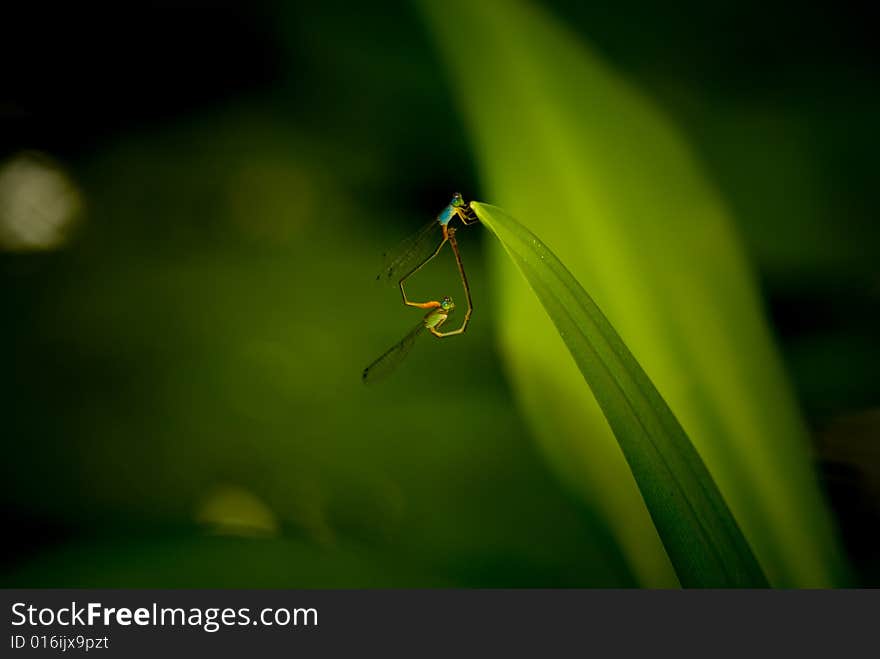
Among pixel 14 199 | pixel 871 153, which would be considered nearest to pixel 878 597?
pixel 871 153

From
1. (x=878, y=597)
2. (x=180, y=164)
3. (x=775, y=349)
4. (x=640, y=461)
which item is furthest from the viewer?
(x=180, y=164)

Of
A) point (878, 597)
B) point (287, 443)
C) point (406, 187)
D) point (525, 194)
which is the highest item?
point (406, 187)

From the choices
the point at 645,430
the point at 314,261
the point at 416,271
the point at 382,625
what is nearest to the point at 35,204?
the point at 314,261

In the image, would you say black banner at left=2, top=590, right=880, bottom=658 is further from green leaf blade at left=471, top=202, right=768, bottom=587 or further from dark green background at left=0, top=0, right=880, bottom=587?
green leaf blade at left=471, top=202, right=768, bottom=587

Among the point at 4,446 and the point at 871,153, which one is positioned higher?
the point at 871,153

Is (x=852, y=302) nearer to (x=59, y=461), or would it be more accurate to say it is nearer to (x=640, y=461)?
(x=640, y=461)

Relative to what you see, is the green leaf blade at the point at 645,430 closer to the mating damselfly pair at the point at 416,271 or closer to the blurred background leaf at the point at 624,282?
the blurred background leaf at the point at 624,282

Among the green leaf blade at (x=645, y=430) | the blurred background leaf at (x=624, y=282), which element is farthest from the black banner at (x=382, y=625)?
the green leaf blade at (x=645, y=430)

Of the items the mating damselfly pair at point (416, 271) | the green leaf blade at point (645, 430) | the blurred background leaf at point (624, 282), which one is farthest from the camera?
the mating damselfly pair at point (416, 271)
